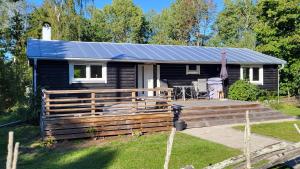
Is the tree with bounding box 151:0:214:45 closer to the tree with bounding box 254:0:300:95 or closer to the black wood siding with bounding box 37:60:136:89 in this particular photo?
the tree with bounding box 254:0:300:95

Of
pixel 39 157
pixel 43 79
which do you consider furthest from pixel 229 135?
pixel 43 79

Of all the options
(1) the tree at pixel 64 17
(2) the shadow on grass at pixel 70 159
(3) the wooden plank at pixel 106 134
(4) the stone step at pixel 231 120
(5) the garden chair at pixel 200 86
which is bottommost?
(2) the shadow on grass at pixel 70 159

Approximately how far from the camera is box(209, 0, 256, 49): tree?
4112cm

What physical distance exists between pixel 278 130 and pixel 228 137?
2.14 metres

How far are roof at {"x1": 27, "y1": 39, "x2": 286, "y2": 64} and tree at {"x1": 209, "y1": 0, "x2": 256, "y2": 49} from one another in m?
20.4

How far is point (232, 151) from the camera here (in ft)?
29.2

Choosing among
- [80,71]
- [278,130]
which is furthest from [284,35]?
[80,71]

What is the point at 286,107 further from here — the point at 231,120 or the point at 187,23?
the point at 187,23

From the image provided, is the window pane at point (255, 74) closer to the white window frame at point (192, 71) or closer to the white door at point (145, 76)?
the white window frame at point (192, 71)

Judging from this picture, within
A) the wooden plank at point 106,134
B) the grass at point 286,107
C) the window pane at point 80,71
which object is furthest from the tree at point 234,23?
the wooden plank at point 106,134

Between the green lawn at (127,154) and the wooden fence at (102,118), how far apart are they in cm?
46

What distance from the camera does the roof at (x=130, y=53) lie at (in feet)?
50.8

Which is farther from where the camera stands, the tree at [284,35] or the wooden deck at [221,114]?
the tree at [284,35]

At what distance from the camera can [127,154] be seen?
873 cm
